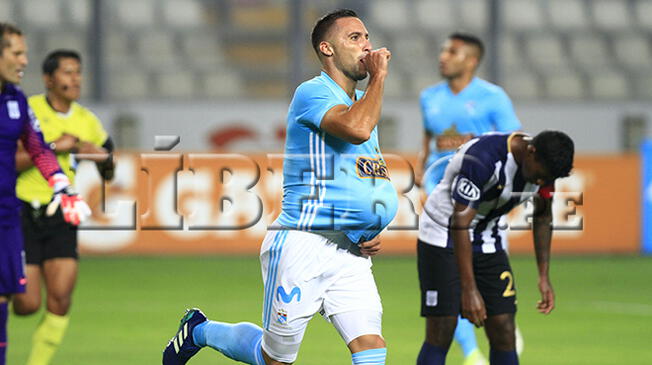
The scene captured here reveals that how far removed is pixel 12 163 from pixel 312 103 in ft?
7.25

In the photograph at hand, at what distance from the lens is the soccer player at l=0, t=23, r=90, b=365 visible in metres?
6.54

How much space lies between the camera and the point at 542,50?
73.2ft

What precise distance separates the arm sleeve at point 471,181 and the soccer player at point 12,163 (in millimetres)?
2123

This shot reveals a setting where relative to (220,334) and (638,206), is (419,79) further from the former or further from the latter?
(220,334)

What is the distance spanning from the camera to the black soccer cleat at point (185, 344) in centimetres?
641

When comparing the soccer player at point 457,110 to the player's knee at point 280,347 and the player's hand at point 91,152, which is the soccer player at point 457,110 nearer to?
the player's hand at point 91,152

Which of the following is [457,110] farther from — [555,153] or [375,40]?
[375,40]

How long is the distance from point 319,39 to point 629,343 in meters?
5.08

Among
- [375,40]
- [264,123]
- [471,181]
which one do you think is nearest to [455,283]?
[471,181]

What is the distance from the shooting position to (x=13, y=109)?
6.65m

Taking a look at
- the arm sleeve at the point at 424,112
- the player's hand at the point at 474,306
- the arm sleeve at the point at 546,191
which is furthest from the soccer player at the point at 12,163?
the arm sleeve at the point at 424,112

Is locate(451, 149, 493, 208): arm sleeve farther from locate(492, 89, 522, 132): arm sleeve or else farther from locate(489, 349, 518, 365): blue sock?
locate(492, 89, 522, 132): arm sleeve

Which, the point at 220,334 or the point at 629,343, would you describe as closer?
the point at 220,334

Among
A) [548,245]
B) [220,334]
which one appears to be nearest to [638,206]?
[548,245]
